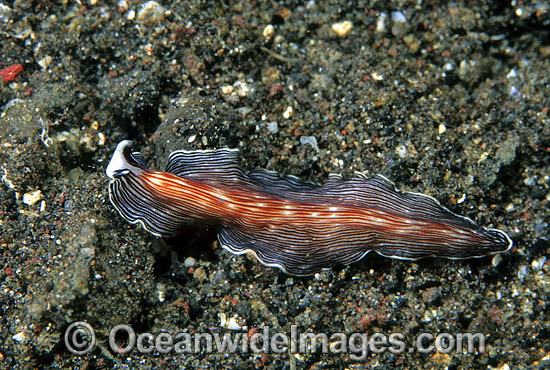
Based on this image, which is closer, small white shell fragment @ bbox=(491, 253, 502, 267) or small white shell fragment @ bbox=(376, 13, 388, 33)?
small white shell fragment @ bbox=(491, 253, 502, 267)

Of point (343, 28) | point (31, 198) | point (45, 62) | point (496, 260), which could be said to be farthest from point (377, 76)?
point (31, 198)

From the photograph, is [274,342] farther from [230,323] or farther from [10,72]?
[10,72]

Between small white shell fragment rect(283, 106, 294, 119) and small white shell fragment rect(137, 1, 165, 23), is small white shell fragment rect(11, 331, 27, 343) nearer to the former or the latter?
small white shell fragment rect(283, 106, 294, 119)

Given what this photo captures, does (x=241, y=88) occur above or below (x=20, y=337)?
above

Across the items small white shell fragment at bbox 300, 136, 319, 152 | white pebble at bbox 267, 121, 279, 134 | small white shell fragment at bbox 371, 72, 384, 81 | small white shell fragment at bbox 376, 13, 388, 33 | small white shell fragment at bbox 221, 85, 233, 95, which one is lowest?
small white shell fragment at bbox 300, 136, 319, 152

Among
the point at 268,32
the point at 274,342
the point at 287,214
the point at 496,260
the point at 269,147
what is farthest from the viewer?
the point at 268,32

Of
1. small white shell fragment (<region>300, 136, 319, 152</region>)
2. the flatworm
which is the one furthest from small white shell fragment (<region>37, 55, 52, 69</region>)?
small white shell fragment (<region>300, 136, 319, 152</region>)

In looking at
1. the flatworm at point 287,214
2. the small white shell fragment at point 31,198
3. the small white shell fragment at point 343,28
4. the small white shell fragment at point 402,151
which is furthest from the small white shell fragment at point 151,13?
the small white shell fragment at point 402,151
